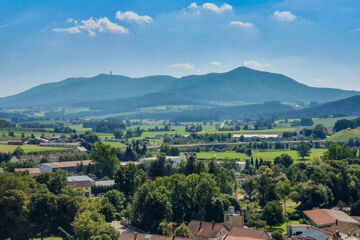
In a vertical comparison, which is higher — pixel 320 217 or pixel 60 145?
pixel 60 145

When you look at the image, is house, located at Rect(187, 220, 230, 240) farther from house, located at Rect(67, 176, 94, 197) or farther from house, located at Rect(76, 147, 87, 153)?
house, located at Rect(76, 147, 87, 153)

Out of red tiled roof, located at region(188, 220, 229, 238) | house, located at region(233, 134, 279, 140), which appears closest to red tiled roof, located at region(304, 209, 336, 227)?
Result: red tiled roof, located at region(188, 220, 229, 238)

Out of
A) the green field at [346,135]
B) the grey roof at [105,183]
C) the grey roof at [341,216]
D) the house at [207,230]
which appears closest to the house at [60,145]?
the grey roof at [105,183]

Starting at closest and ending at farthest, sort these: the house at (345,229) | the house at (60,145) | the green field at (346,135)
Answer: the house at (345,229), the house at (60,145), the green field at (346,135)

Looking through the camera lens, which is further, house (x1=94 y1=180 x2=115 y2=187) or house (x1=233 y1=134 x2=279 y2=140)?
house (x1=233 y1=134 x2=279 y2=140)

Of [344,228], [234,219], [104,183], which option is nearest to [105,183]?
[104,183]

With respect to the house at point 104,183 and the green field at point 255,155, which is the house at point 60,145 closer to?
the green field at point 255,155

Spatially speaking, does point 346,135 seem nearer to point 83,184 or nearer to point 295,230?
point 83,184

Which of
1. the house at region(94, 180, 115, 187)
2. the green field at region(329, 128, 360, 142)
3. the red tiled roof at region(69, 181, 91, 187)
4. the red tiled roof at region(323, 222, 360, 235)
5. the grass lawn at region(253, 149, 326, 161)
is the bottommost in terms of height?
the red tiled roof at region(323, 222, 360, 235)
